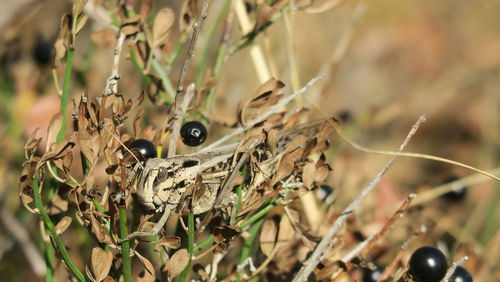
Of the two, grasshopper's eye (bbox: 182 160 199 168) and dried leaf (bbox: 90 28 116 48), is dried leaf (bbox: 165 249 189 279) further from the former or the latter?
dried leaf (bbox: 90 28 116 48)

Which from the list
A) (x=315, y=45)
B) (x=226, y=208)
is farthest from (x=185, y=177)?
(x=315, y=45)

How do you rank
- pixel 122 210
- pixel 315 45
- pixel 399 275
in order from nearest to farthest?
pixel 122 210 < pixel 399 275 < pixel 315 45

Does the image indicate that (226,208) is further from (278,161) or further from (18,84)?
(18,84)

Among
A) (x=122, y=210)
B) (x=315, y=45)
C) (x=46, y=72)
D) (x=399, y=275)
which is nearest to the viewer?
(x=122, y=210)

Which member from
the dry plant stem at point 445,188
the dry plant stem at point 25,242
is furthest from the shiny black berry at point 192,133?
the dry plant stem at point 25,242

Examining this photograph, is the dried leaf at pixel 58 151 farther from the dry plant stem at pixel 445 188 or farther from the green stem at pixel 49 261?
the dry plant stem at pixel 445 188

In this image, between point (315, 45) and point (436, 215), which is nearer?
point (436, 215)

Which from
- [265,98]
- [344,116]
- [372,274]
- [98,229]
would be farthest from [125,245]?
[344,116]
